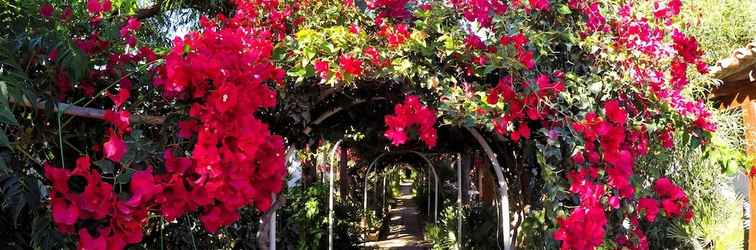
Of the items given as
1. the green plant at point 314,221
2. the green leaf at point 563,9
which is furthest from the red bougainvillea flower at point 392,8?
the green plant at point 314,221

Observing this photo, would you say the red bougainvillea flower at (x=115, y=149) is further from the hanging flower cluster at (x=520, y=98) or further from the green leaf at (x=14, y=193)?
the hanging flower cluster at (x=520, y=98)

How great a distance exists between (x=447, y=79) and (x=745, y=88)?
2.97 metres

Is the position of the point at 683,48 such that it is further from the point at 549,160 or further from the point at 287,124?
the point at 287,124

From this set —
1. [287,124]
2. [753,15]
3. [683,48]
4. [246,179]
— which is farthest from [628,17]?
[753,15]

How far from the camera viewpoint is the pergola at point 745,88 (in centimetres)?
356

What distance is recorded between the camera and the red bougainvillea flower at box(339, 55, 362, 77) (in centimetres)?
215

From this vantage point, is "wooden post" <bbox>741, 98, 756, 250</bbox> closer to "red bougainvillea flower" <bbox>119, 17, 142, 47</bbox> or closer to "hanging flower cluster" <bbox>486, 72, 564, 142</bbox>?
"hanging flower cluster" <bbox>486, 72, 564, 142</bbox>

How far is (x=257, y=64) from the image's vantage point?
126 centimetres

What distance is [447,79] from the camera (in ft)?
7.75

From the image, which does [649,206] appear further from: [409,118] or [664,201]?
[409,118]

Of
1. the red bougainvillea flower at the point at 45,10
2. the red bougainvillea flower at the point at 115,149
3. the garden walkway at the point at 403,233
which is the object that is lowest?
the garden walkway at the point at 403,233

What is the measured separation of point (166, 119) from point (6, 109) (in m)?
0.38

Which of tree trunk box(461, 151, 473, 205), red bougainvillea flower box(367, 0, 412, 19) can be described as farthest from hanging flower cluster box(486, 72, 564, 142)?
tree trunk box(461, 151, 473, 205)

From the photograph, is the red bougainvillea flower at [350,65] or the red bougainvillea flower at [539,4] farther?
the red bougainvillea flower at [539,4]
